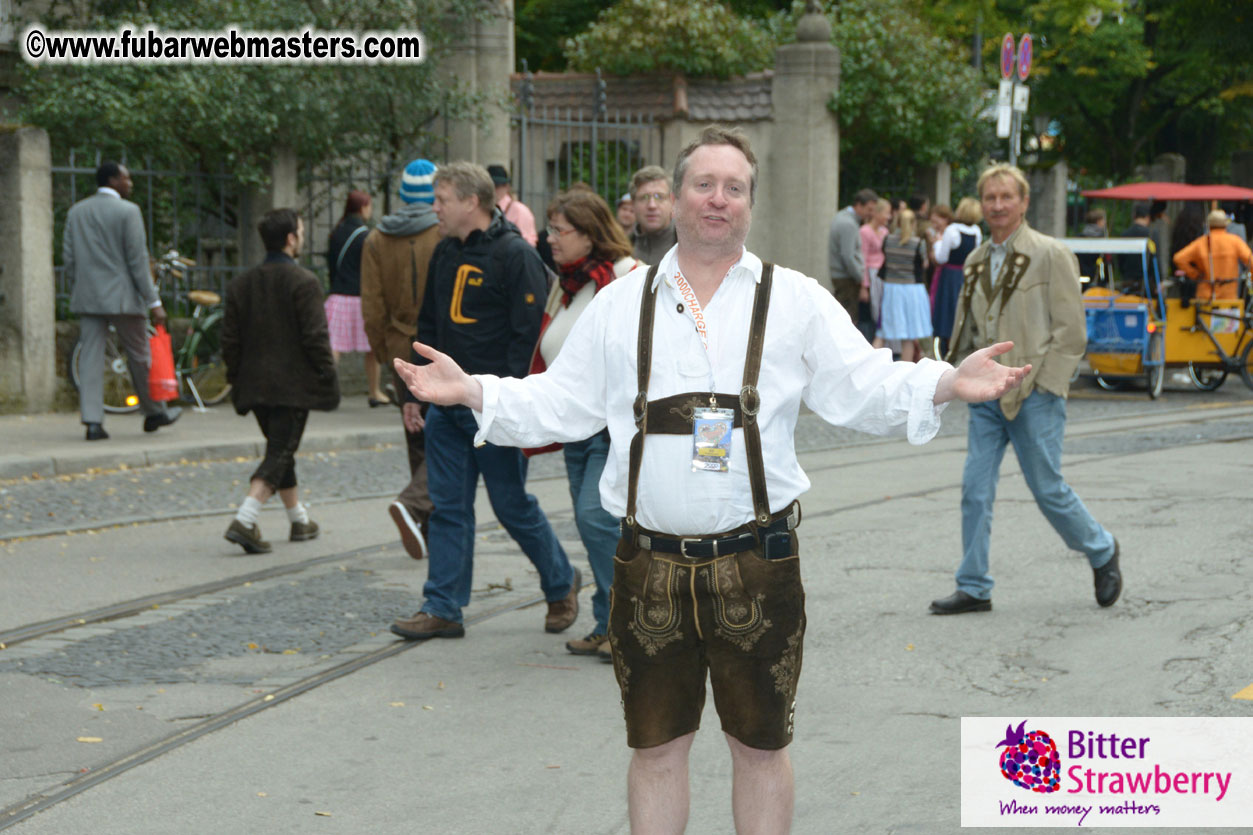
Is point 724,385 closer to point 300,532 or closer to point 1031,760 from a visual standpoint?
point 1031,760

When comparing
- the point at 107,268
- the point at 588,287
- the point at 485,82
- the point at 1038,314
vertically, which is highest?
the point at 485,82

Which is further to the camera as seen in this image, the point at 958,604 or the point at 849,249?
the point at 849,249

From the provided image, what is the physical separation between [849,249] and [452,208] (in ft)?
34.0

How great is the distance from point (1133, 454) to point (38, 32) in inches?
390

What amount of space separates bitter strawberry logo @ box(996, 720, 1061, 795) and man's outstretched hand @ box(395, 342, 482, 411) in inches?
68.4

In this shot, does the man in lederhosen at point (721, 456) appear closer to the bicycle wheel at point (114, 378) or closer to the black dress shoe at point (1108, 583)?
the black dress shoe at point (1108, 583)

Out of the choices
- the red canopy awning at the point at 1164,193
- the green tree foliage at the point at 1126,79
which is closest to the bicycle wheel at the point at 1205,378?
the red canopy awning at the point at 1164,193

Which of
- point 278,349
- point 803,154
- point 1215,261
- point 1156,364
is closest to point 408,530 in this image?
point 278,349

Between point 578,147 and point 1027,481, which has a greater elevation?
point 578,147

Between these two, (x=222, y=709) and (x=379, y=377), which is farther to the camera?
(x=379, y=377)

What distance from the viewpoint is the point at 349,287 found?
46.0ft

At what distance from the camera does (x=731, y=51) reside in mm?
19250

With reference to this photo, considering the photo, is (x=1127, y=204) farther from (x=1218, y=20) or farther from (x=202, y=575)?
(x=202, y=575)

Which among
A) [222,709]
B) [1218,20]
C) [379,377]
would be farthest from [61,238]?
[1218,20]
